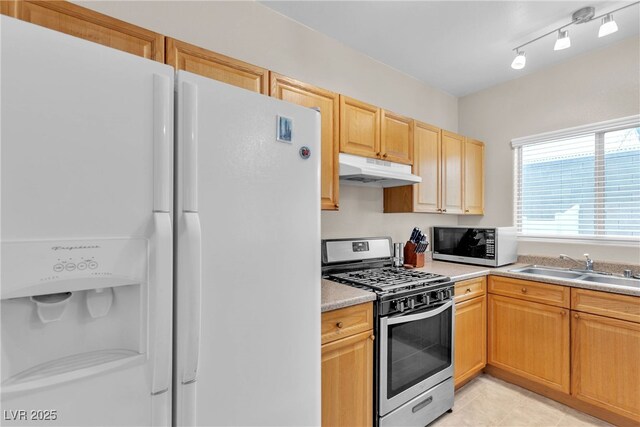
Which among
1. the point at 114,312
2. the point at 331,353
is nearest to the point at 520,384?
the point at 331,353

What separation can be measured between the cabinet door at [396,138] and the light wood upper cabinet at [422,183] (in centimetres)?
7

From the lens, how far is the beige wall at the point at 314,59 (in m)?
1.70

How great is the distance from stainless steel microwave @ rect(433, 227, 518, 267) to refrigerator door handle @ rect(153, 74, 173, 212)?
2.58 m

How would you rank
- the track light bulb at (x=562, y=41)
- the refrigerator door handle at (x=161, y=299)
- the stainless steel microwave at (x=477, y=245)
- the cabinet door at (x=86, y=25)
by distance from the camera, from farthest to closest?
the stainless steel microwave at (x=477, y=245)
the track light bulb at (x=562, y=41)
the cabinet door at (x=86, y=25)
the refrigerator door handle at (x=161, y=299)

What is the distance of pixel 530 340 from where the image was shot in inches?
88.6

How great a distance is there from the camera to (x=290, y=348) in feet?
3.62

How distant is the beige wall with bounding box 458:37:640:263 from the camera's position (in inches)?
92.4

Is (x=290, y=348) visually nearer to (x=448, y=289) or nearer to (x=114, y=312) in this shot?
(x=114, y=312)

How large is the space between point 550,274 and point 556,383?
0.88 meters

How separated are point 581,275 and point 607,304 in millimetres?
572

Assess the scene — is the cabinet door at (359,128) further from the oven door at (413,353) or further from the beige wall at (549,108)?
the beige wall at (549,108)

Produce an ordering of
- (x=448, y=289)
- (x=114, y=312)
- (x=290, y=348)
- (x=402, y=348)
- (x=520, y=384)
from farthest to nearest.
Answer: (x=520, y=384) → (x=448, y=289) → (x=402, y=348) → (x=290, y=348) → (x=114, y=312)

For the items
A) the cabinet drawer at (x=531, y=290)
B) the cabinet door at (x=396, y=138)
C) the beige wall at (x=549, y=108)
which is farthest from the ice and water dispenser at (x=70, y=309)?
the beige wall at (x=549, y=108)

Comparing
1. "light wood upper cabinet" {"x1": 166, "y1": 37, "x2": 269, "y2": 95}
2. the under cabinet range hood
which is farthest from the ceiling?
the under cabinet range hood
